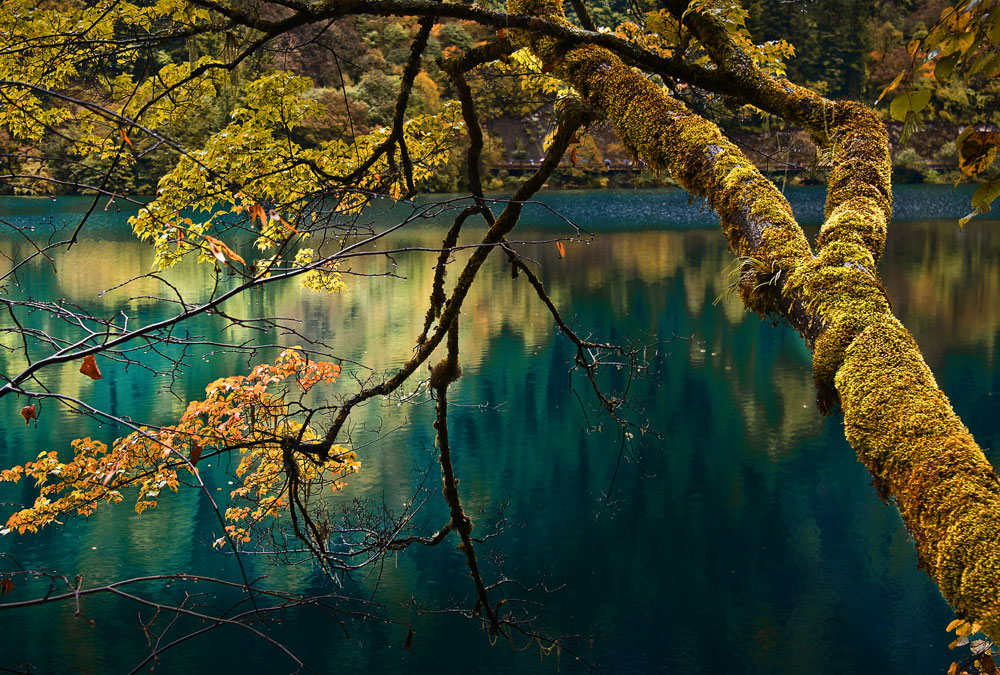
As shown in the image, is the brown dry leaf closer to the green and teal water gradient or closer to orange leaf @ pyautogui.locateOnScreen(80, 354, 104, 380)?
orange leaf @ pyautogui.locateOnScreen(80, 354, 104, 380)

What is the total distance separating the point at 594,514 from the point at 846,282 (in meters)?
8.64

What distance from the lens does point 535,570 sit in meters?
8.74

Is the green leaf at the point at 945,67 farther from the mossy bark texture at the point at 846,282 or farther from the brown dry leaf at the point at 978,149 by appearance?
the mossy bark texture at the point at 846,282

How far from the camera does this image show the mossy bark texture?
4.18ft

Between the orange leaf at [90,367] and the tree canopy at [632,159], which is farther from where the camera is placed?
the orange leaf at [90,367]

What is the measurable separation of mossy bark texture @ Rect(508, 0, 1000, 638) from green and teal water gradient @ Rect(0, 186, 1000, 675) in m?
2.00

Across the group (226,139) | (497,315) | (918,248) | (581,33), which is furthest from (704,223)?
(581,33)

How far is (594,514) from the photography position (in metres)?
9.96

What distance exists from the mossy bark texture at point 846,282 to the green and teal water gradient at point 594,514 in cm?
200

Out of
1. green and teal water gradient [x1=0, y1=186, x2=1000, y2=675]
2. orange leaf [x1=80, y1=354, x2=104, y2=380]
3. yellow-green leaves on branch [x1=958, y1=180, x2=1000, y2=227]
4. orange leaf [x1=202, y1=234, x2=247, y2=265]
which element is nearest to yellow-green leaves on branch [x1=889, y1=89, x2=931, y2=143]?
yellow-green leaves on branch [x1=958, y1=180, x2=1000, y2=227]

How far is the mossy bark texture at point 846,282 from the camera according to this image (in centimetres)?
128

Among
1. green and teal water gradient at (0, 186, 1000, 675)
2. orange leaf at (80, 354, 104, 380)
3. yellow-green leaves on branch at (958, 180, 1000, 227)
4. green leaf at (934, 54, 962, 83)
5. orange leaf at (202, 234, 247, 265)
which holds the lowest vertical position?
green and teal water gradient at (0, 186, 1000, 675)

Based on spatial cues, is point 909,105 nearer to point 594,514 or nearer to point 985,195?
point 985,195

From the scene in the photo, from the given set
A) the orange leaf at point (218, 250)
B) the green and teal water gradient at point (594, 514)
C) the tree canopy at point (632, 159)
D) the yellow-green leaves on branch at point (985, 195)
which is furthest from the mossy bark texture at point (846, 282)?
the green and teal water gradient at point (594, 514)
